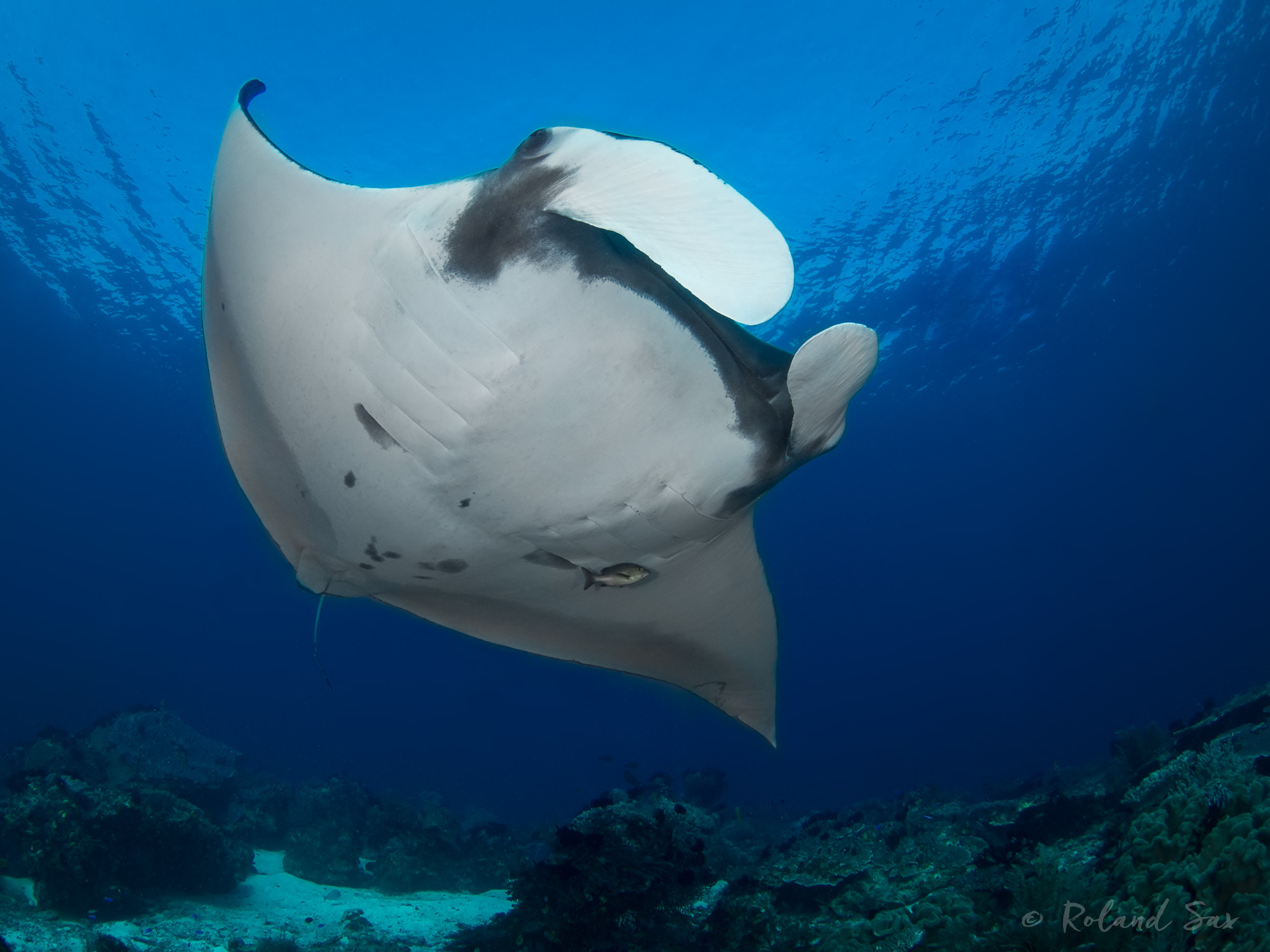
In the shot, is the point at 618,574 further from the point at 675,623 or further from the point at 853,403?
the point at 853,403

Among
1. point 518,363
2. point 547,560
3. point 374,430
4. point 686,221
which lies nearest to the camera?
point 686,221

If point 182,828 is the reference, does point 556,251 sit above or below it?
above

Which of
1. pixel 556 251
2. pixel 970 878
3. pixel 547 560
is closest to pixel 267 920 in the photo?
pixel 970 878

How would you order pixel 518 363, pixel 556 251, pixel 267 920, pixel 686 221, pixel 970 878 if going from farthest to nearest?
pixel 267 920
pixel 970 878
pixel 518 363
pixel 556 251
pixel 686 221

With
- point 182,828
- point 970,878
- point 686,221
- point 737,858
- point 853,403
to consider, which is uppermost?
point 853,403

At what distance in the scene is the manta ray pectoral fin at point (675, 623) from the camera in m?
2.60

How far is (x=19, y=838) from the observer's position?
23.6 ft

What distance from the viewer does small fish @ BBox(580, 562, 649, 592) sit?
2.33 metres

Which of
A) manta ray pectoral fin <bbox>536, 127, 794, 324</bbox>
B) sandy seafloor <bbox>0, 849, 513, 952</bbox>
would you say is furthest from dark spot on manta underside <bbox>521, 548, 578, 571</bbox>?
sandy seafloor <bbox>0, 849, 513, 952</bbox>

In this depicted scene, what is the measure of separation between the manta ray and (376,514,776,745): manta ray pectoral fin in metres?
0.12

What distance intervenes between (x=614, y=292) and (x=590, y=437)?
425 millimetres

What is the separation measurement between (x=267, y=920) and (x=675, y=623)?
27.6 feet

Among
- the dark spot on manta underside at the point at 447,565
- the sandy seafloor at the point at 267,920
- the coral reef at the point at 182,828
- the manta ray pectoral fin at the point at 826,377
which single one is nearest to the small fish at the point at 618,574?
the dark spot on manta underside at the point at 447,565

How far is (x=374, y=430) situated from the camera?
1.90 metres
